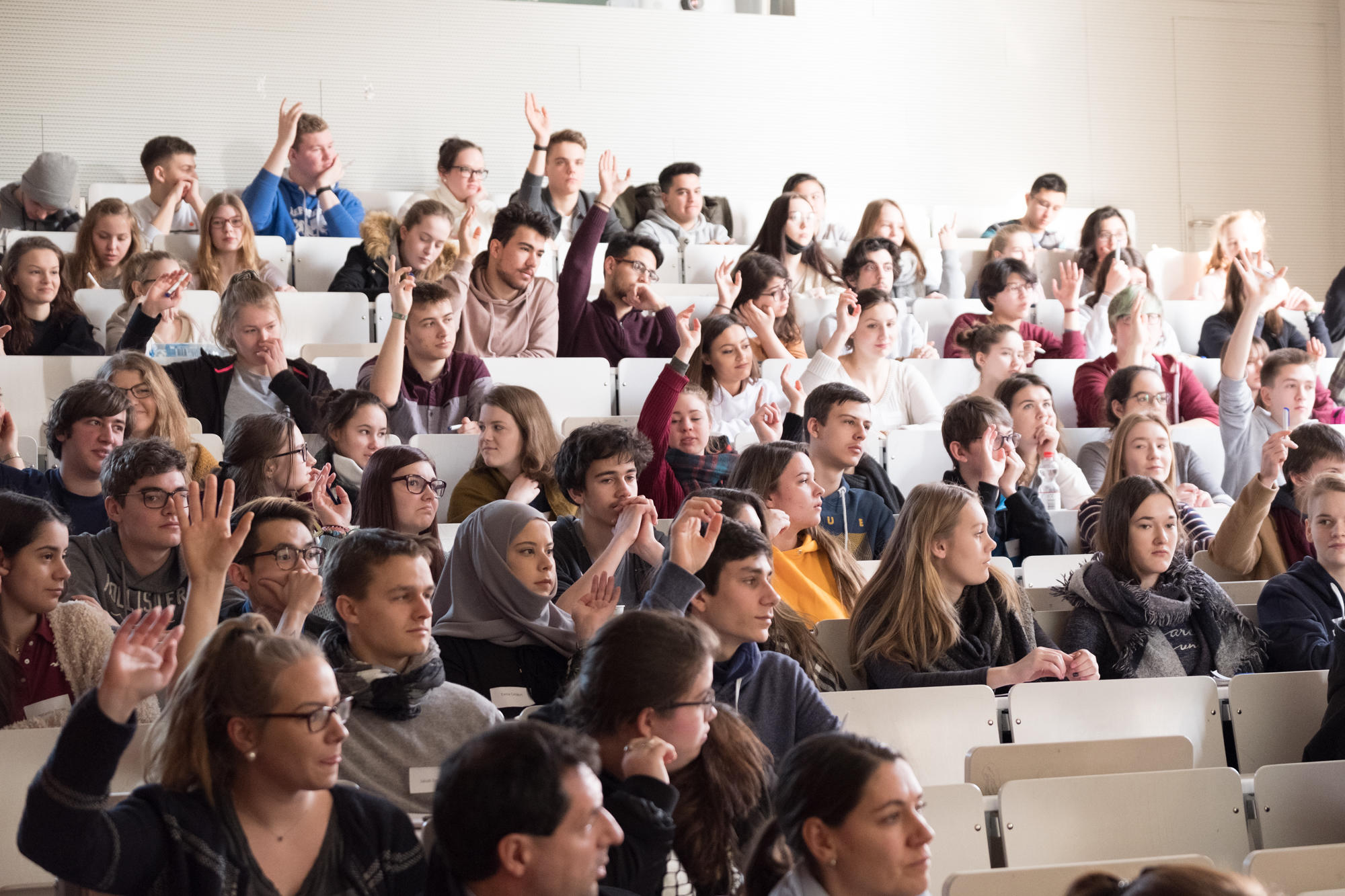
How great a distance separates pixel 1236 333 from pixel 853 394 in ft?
6.76

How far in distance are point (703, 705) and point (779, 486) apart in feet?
4.57

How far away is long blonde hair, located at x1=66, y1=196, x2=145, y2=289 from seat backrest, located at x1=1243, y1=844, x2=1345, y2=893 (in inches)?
172

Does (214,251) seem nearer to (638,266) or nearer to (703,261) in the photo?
(638,266)

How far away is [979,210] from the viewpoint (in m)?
7.96

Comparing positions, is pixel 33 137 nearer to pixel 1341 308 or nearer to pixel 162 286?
pixel 162 286

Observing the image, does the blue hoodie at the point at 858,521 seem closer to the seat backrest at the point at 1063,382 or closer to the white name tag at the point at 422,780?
the seat backrest at the point at 1063,382

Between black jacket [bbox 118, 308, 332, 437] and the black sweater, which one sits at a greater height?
black jacket [bbox 118, 308, 332, 437]

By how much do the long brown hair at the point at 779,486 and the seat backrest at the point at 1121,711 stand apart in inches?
26.0

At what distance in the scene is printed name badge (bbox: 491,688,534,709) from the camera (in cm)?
272

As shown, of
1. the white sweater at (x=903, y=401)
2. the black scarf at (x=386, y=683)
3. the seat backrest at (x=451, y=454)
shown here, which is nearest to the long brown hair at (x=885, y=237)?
the white sweater at (x=903, y=401)

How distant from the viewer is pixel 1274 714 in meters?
2.92

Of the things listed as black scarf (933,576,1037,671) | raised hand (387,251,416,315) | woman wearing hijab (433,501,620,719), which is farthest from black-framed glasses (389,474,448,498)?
black scarf (933,576,1037,671)

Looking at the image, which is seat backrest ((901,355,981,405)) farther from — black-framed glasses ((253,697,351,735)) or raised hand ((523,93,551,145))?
black-framed glasses ((253,697,351,735))

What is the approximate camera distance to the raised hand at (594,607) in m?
2.82
